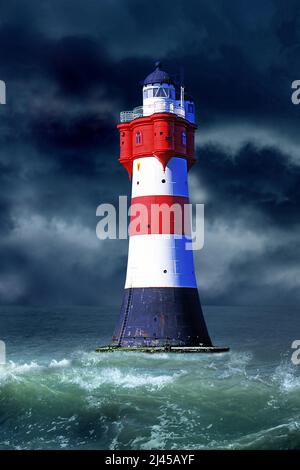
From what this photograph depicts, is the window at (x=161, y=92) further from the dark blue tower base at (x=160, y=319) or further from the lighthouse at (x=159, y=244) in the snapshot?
the dark blue tower base at (x=160, y=319)

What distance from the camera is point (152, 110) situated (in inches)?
2039

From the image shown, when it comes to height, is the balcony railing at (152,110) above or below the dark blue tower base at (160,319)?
above

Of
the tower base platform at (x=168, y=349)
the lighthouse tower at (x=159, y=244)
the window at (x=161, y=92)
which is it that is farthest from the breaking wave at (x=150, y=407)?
the window at (x=161, y=92)

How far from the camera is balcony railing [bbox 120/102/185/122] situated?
2030 inches

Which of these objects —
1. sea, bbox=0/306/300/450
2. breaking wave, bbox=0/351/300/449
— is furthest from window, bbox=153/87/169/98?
breaking wave, bbox=0/351/300/449

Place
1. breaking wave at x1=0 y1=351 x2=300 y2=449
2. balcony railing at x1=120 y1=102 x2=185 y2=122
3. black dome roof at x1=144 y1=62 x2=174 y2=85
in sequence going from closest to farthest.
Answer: breaking wave at x1=0 y1=351 x2=300 y2=449, balcony railing at x1=120 y1=102 x2=185 y2=122, black dome roof at x1=144 y1=62 x2=174 y2=85

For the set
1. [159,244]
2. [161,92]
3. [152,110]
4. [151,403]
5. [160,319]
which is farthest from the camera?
[161,92]

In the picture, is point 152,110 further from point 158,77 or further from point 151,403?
point 151,403

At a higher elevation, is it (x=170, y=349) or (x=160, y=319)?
(x=160, y=319)

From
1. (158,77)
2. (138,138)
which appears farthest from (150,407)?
(158,77)

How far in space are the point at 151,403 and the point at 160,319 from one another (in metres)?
13.1

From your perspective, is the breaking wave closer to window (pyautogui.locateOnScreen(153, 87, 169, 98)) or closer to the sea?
the sea

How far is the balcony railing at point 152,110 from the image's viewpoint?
169ft
